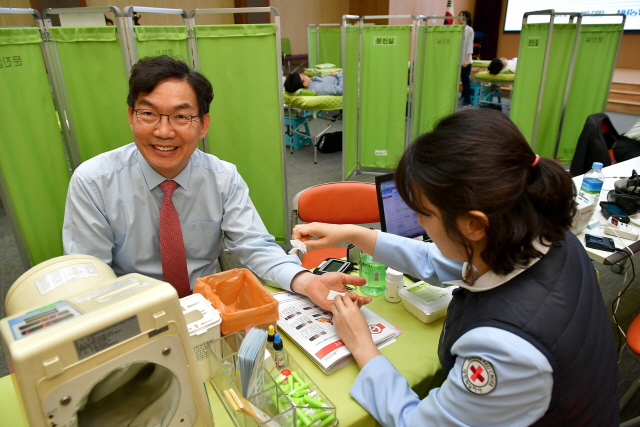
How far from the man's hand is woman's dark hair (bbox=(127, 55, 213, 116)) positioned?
0.72 m

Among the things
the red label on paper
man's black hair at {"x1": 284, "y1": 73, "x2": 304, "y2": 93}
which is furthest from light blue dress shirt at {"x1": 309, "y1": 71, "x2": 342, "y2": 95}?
the red label on paper

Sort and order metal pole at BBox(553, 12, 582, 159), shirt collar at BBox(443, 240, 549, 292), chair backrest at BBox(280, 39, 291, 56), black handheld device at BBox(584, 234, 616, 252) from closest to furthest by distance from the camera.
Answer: shirt collar at BBox(443, 240, 549, 292) → black handheld device at BBox(584, 234, 616, 252) → metal pole at BBox(553, 12, 582, 159) → chair backrest at BBox(280, 39, 291, 56)

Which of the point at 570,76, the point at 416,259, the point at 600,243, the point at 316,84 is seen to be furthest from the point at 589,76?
the point at 416,259

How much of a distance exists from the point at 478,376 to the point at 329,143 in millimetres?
5001

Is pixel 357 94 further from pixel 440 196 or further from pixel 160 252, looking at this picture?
pixel 440 196

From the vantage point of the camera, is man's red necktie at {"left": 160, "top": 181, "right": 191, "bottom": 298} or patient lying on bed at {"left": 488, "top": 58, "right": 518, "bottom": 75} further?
patient lying on bed at {"left": 488, "top": 58, "right": 518, "bottom": 75}

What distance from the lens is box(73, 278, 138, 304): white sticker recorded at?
0.66 metres

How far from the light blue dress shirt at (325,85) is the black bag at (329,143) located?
0.62 metres

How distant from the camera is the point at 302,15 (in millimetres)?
8734

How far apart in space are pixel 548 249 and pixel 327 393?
0.61 m

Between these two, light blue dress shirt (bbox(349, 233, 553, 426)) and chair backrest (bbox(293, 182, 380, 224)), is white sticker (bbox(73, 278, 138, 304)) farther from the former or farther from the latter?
chair backrest (bbox(293, 182, 380, 224))

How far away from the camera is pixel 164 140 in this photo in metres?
1.40

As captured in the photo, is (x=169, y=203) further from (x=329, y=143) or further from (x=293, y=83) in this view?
(x=329, y=143)

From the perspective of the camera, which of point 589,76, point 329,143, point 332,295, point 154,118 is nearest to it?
point 332,295
